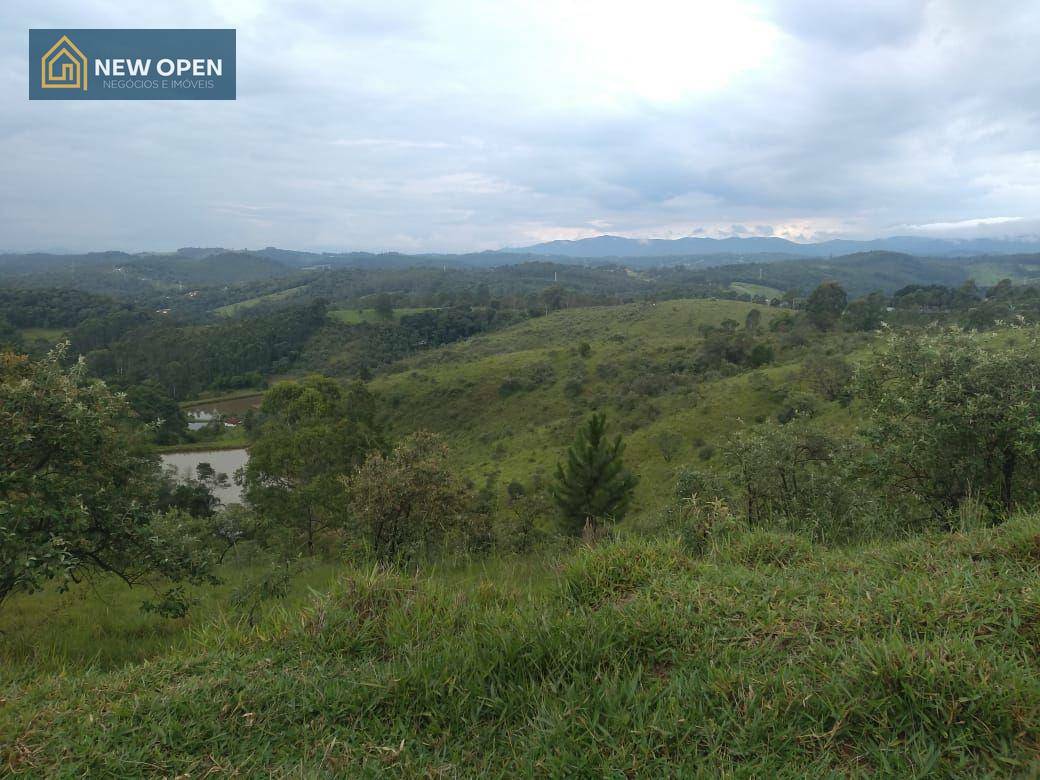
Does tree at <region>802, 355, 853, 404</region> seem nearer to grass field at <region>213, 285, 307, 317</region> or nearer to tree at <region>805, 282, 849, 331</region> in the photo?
tree at <region>805, 282, 849, 331</region>

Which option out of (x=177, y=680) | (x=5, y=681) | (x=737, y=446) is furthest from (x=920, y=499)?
(x=5, y=681)

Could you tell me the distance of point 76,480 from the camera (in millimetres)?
6043

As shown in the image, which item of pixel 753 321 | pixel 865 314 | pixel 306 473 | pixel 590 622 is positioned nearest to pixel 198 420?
pixel 306 473

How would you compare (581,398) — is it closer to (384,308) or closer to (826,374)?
(826,374)

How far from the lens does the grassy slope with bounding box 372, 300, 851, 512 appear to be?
1577 inches

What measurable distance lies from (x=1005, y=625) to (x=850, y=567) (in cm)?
101

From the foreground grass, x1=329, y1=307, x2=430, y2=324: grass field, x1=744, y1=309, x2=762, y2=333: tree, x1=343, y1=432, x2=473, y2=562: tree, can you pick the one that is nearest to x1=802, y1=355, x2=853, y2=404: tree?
x1=343, y1=432, x2=473, y2=562: tree

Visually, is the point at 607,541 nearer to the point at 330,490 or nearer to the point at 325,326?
the point at 330,490

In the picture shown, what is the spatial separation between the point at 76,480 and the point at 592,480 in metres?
19.3

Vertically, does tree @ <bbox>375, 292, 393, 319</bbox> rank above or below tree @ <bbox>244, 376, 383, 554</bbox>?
above

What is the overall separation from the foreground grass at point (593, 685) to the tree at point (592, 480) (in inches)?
761

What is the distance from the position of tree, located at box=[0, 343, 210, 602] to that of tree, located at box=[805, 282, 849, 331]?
77.6 m

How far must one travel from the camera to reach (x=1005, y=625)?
2.99m

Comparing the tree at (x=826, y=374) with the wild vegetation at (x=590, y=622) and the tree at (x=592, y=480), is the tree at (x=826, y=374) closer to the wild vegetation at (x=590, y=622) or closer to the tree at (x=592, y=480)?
the tree at (x=592, y=480)
